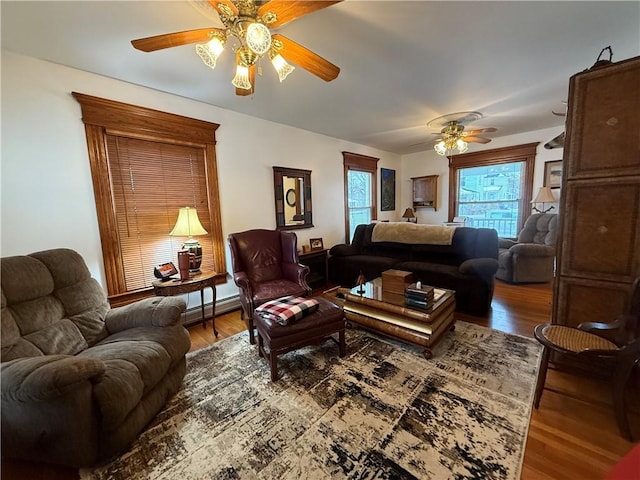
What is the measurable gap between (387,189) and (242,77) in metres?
4.86

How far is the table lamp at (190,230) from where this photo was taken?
263 centimetres

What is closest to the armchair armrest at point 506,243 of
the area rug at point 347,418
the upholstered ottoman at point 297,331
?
the area rug at point 347,418

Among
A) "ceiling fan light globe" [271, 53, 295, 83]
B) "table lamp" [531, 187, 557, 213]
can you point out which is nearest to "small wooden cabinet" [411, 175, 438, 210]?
Answer: "table lamp" [531, 187, 557, 213]

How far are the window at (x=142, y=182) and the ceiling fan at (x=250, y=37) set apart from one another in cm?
122

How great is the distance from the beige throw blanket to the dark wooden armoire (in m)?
1.81

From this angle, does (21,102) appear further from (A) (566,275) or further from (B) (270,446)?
(A) (566,275)

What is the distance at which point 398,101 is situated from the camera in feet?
10.4

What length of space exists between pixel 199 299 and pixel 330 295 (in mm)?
1681

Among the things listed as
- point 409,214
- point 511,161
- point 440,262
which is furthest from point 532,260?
point 409,214

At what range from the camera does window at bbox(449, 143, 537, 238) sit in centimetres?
495

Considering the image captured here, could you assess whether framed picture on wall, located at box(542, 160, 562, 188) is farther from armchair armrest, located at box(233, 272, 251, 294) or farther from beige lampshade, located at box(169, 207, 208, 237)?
beige lampshade, located at box(169, 207, 208, 237)

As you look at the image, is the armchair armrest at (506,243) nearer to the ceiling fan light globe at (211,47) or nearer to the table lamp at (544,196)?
the table lamp at (544,196)

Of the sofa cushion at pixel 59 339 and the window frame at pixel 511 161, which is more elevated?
the window frame at pixel 511 161

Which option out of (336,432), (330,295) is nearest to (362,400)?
(336,432)
